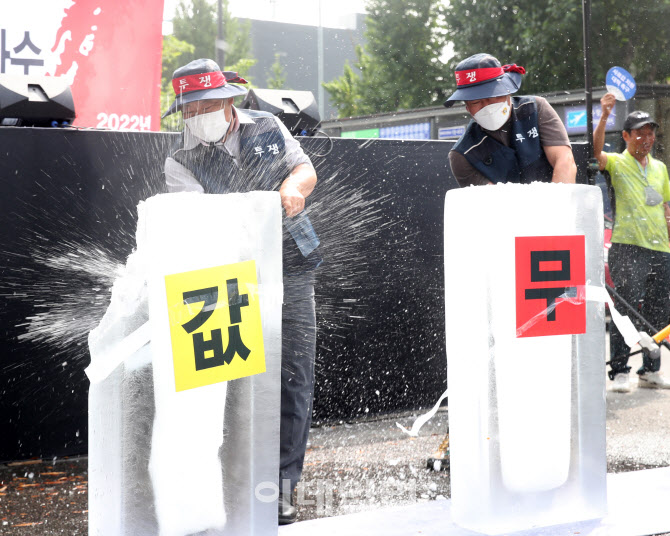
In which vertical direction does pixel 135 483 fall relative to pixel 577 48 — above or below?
below

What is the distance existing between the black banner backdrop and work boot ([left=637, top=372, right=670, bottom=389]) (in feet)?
5.24

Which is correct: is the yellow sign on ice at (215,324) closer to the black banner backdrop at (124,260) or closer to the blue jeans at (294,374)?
the blue jeans at (294,374)

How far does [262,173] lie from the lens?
2.94 metres

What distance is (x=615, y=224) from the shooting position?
546 cm

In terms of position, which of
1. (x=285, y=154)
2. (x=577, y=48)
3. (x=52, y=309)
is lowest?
(x=52, y=309)

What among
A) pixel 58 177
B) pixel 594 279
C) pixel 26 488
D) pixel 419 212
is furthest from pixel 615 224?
pixel 26 488

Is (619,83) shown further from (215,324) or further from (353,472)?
(215,324)

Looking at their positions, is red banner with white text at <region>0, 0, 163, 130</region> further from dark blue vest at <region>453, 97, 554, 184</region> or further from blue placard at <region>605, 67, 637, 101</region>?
blue placard at <region>605, 67, 637, 101</region>

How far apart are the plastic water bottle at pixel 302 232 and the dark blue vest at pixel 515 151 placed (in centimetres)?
94

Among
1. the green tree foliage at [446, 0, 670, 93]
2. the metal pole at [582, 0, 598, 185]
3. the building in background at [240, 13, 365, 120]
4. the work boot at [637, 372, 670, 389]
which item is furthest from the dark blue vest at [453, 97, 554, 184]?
the building in background at [240, 13, 365, 120]

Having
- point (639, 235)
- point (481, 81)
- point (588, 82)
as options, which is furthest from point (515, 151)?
point (639, 235)

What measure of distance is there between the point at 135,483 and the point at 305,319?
0.98 metres

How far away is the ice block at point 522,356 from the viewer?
2.38 metres

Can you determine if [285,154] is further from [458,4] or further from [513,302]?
[458,4]
